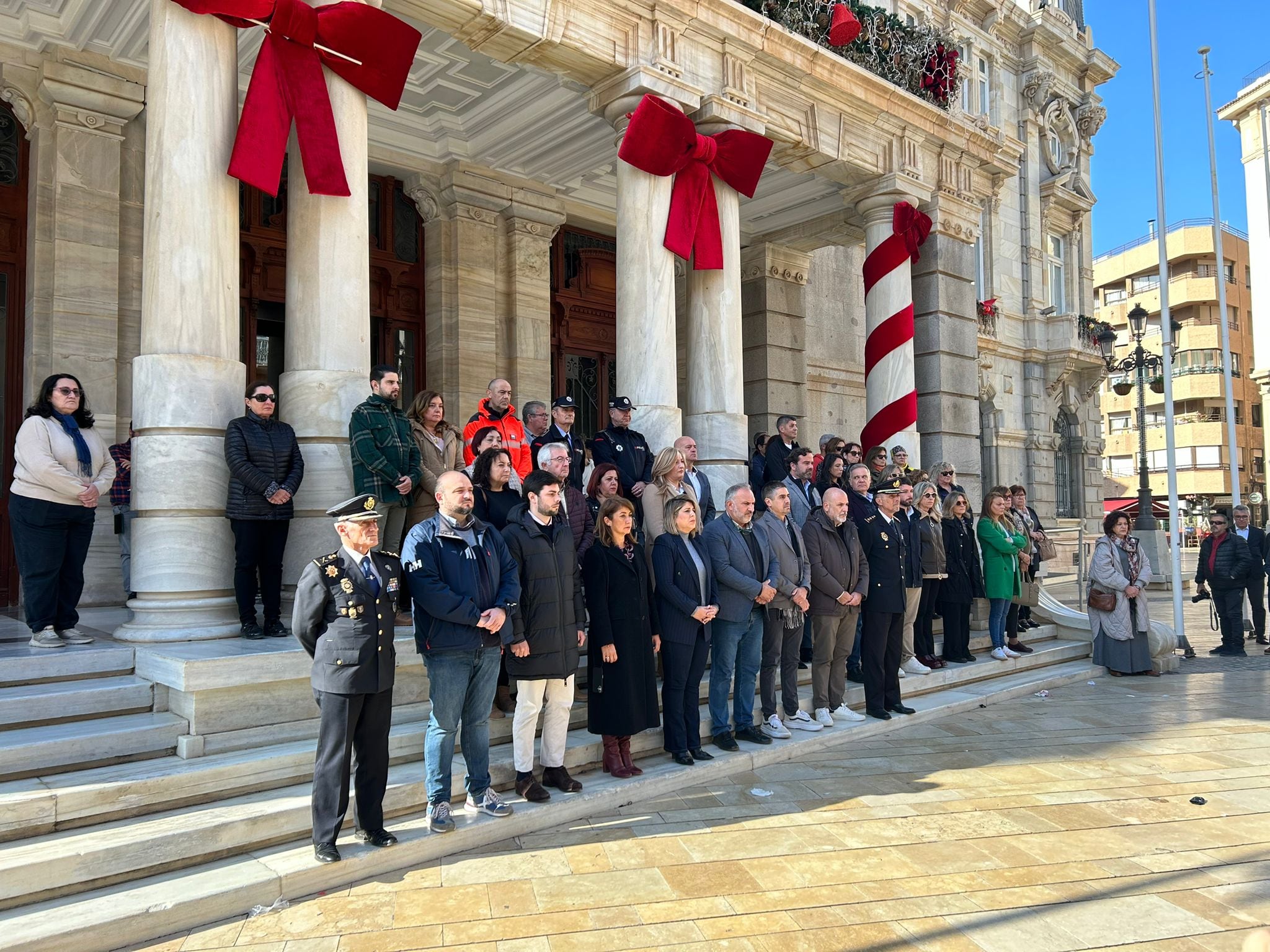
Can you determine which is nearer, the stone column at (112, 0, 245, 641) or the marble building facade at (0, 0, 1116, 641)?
the stone column at (112, 0, 245, 641)

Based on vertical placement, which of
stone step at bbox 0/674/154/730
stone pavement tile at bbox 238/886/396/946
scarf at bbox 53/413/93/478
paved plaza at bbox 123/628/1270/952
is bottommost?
paved plaza at bbox 123/628/1270/952

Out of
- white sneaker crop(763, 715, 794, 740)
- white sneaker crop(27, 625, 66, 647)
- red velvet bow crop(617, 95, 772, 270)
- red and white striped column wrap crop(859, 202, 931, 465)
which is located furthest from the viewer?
red and white striped column wrap crop(859, 202, 931, 465)

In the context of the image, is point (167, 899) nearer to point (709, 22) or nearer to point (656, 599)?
point (656, 599)

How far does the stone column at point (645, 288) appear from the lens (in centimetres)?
909

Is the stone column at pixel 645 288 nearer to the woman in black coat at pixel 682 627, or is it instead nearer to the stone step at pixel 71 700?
the woman in black coat at pixel 682 627

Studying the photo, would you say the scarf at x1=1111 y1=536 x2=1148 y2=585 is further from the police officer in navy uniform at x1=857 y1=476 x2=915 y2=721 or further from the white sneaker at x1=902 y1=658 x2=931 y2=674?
the police officer in navy uniform at x1=857 y1=476 x2=915 y2=721

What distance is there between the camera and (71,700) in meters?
5.20

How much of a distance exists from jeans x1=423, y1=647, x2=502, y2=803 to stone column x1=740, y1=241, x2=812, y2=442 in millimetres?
9875

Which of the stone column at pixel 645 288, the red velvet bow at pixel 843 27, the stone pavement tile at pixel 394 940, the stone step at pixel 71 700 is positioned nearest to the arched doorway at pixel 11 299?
the stone step at pixel 71 700

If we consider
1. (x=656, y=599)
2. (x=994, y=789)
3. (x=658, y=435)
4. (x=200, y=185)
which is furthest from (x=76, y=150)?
(x=994, y=789)

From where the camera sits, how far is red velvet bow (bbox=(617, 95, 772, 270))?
29.2 ft

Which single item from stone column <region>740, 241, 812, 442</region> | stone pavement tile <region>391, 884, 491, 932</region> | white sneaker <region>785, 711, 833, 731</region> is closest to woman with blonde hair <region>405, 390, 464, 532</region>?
stone pavement tile <region>391, 884, 491, 932</region>

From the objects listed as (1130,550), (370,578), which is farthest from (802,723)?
(1130,550)

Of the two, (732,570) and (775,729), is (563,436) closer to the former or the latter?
(732,570)
